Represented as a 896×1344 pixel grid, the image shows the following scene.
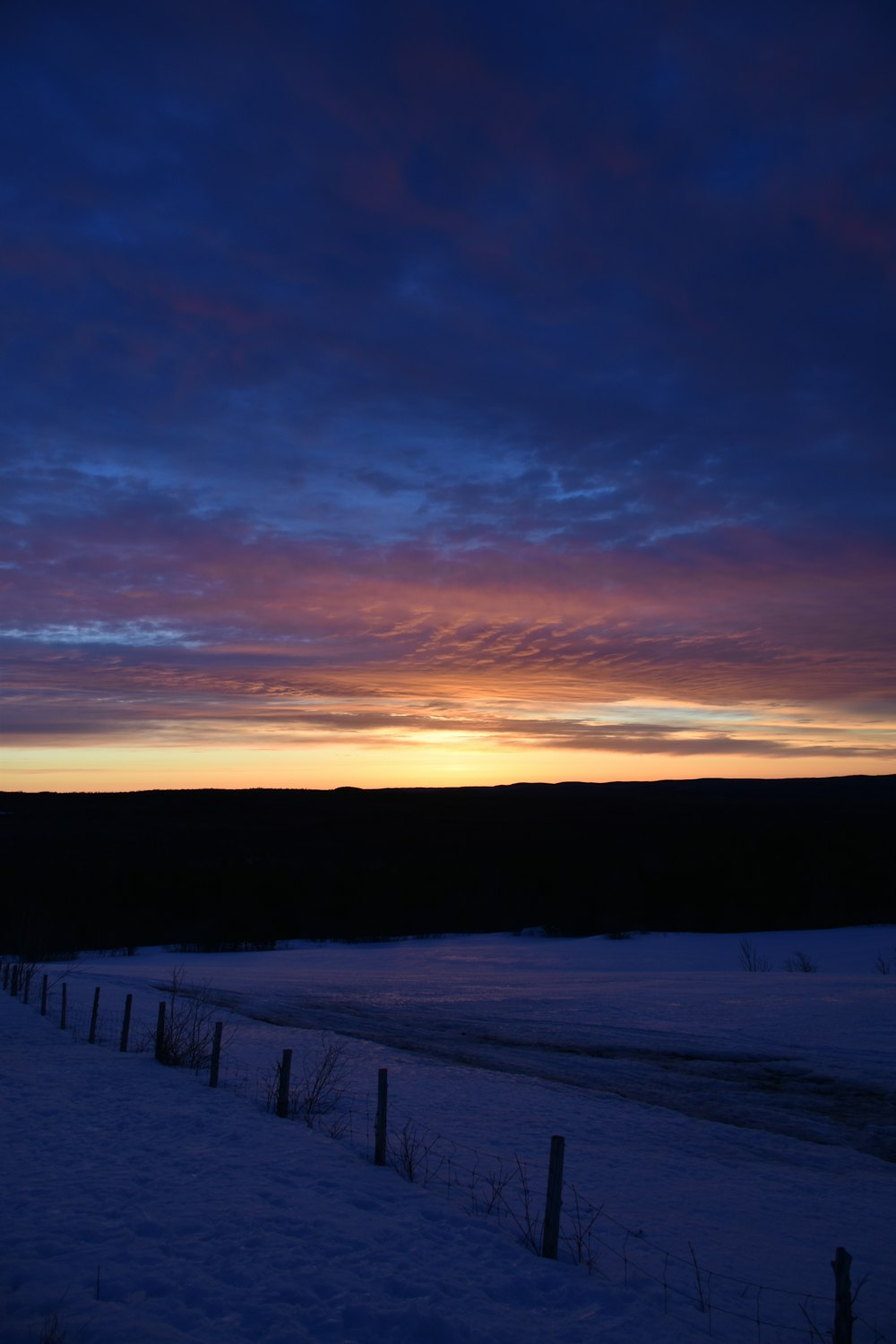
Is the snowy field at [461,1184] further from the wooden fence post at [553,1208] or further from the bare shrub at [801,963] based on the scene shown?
the bare shrub at [801,963]

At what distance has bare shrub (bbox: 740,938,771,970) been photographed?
42203mm

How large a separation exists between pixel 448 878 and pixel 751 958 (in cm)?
4103

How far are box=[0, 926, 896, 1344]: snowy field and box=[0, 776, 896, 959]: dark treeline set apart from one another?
34230 mm

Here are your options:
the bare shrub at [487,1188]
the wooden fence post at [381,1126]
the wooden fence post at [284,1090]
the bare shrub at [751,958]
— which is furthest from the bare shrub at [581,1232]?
the bare shrub at [751,958]

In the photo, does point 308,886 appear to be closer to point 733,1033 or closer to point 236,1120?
point 733,1033

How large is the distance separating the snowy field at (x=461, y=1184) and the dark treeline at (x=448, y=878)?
34230 millimetres

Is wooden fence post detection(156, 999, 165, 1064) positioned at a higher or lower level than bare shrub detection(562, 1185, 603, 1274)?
lower

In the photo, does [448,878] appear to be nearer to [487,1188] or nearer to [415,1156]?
[415,1156]

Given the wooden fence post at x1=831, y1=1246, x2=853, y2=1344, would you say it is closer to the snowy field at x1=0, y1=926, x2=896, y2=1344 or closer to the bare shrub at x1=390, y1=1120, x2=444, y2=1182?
the snowy field at x1=0, y1=926, x2=896, y2=1344

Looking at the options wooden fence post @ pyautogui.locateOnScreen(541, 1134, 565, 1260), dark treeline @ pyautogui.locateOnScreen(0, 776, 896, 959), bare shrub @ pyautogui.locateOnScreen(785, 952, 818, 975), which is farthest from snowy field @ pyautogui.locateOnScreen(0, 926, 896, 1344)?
dark treeline @ pyautogui.locateOnScreen(0, 776, 896, 959)

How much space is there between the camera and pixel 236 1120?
1206cm

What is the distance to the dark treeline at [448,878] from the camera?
6669 centimetres

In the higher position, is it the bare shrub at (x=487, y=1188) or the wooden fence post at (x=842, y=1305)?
the wooden fence post at (x=842, y=1305)

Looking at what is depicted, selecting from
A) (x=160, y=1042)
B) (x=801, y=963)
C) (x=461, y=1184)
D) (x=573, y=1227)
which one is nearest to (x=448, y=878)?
(x=801, y=963)
